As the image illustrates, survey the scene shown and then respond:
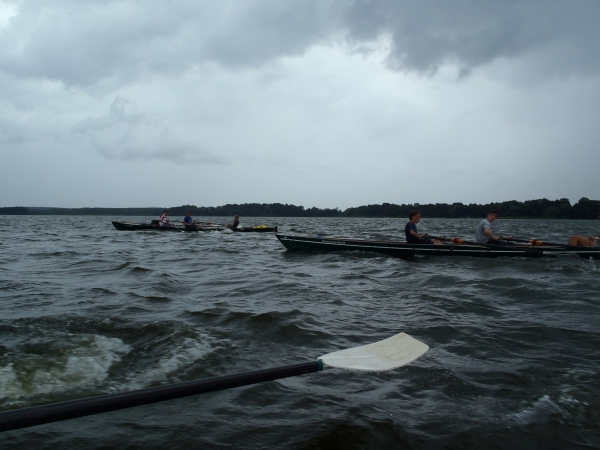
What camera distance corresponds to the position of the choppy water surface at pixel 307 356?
10.9 feet

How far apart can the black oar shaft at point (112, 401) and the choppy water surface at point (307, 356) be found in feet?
1.93

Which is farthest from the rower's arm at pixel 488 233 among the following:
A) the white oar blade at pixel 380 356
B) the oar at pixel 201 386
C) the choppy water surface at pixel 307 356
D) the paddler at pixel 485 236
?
the oar at pixel 201 386

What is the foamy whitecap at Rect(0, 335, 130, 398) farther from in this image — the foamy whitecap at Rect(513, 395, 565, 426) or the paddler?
the paddler

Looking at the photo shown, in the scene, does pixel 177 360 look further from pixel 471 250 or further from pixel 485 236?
pixel 485 236

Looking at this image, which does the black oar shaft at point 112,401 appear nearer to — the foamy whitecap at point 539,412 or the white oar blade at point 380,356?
the white oar blade at point 380,356

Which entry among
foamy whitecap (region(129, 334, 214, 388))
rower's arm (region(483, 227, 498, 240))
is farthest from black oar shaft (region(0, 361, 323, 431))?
rower's arm (region(483, 227, 498, 240))

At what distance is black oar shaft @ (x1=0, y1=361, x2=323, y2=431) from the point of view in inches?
88.7

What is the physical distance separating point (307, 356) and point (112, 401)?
114 inches

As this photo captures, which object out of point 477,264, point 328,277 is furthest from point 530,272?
point 328,277

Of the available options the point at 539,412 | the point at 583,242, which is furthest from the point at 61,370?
the point at 583,242

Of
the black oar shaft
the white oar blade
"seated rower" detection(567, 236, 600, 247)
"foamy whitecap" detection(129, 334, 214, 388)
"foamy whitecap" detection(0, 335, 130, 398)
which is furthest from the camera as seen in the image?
"seated rower" detection(567, 236, 600, 247)

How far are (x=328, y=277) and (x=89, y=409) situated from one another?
8.82m

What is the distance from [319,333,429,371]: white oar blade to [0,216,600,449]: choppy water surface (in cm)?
Result: 31

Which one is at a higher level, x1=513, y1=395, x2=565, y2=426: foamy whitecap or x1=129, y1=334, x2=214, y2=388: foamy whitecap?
x1=513, y1=395, x2=565, y2=426: foamy whitecap
